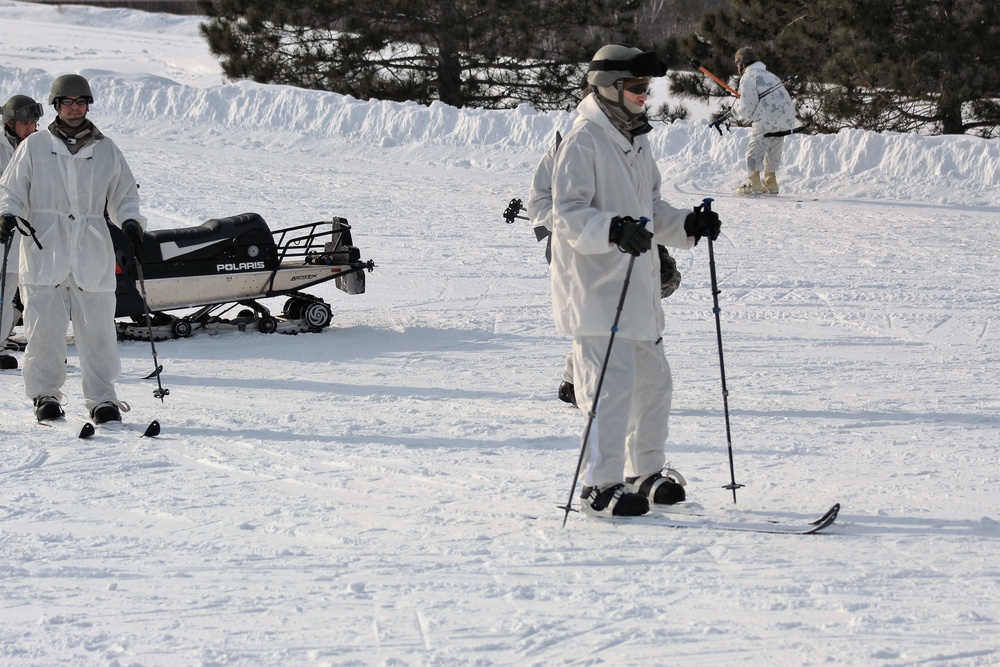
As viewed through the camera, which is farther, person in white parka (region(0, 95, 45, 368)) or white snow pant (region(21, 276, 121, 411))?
person in white parka (region(0, 95, 45, 368))

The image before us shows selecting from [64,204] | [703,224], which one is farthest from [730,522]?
[64,204]

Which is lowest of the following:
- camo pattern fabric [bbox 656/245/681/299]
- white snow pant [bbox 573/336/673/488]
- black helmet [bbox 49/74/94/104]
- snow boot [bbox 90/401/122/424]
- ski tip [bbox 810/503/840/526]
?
ski tip [bbox 810/503/840/526]

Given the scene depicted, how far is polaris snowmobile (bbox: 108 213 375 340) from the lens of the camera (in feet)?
28.5

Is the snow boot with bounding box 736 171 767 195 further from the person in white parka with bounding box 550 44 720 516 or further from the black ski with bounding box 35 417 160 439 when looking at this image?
the person in white parka with bounding box 550 44 720 516

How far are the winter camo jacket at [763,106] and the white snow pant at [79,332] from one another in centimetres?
917

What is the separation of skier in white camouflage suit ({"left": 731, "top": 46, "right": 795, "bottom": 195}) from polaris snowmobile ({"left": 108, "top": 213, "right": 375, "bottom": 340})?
628 cm

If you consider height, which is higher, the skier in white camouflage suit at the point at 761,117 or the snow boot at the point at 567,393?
the skier in white camouflage suit at the point at 761,117

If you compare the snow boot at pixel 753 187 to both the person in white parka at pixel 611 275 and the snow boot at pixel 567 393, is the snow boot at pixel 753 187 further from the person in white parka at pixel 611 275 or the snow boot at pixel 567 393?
the person in white parka at pixel 611 275

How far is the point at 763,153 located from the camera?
1410 cm

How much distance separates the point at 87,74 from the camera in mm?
21281

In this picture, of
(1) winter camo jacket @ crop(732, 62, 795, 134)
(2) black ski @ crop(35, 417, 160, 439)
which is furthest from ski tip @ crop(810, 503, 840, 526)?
(1) winter camo jacket @ crop(732, 62, 795, 134)

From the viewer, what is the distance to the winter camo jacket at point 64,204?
20.7ft

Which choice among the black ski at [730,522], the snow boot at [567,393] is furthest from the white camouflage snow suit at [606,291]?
the snow boot at [567,393]

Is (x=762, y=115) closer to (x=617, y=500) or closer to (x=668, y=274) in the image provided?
(x=668, y=274)
